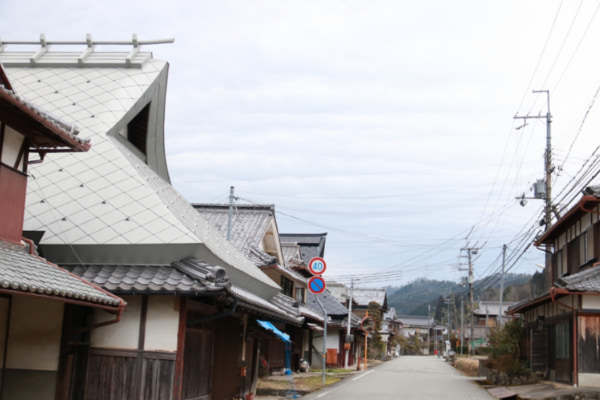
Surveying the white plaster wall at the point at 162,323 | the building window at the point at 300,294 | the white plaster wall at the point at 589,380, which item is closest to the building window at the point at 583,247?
the white plaster wall at the point at 589,380

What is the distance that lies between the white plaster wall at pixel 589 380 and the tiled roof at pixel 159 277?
13108 mm

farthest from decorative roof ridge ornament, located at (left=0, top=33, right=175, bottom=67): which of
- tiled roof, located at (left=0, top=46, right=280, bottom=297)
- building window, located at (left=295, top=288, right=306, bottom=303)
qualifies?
building window, located at (left=295, top=288, right=306, bottom=303)

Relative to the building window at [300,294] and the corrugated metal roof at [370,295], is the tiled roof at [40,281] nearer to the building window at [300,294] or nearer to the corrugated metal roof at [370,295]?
the building window at [300,294]

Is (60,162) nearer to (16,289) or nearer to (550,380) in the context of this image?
(16,289)

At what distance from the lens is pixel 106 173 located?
13672 mm

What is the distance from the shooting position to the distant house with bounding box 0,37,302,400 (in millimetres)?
11664

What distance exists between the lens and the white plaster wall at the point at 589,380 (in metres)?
18.8

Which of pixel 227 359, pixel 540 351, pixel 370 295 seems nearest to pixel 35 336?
pixel 227 359

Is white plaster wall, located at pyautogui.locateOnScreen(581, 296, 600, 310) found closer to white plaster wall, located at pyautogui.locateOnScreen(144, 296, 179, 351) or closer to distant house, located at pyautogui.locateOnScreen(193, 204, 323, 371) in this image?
distant house, located at pyautogui.locateOnScreen(193, 204, 323, 371)

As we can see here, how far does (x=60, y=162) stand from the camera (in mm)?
14078

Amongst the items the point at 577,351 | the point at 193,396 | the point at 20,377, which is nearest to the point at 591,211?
the point at 577,351

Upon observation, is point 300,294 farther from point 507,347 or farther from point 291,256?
point 507,347

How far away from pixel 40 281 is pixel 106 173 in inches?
203

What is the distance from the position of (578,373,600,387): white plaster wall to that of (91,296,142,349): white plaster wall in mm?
13931
